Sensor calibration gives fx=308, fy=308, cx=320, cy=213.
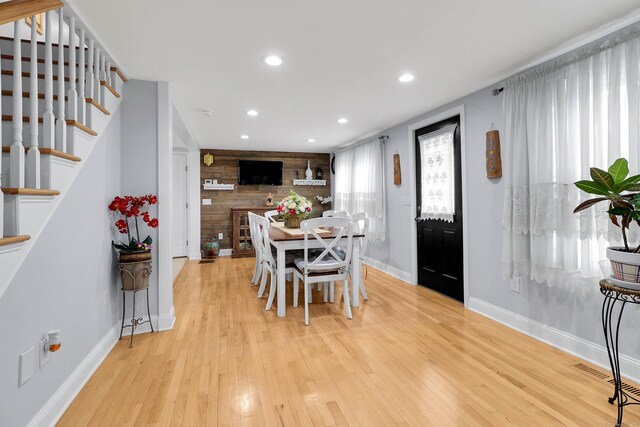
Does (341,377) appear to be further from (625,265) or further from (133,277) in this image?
(133,277)

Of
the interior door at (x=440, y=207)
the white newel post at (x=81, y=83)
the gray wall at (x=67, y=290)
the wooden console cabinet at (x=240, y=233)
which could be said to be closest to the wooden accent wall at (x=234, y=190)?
the wooden console cabinet at (x=240, y=233)

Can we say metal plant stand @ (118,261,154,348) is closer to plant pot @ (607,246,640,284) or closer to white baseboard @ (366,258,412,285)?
plant pot @ (607,246,640,284)

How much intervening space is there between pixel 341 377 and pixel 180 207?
17.8ft

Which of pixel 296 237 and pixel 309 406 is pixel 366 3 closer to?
pixel 296 237

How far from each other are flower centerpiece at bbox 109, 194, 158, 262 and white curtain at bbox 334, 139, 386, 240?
3.40 m

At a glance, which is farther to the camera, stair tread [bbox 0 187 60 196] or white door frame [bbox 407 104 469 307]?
white door frame [bbox 407 104 469 307]

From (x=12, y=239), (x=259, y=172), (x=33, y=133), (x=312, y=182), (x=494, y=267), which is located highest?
(x=259, y=172)

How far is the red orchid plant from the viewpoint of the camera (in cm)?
258

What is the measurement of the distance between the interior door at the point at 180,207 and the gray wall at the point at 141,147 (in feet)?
12.3

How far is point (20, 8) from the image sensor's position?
111cm

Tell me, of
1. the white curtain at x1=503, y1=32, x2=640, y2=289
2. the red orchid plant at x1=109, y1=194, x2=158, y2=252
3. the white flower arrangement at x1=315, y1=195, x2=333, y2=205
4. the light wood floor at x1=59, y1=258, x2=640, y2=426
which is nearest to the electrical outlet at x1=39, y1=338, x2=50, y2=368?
the light wood floor at x1=59, y1=258, x2=640, y2=426

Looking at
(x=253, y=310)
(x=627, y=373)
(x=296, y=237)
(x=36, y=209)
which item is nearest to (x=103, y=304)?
(x=36, y=209)

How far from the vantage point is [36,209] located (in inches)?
60.5

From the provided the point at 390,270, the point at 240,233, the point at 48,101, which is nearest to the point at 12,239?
the point at 48,101
